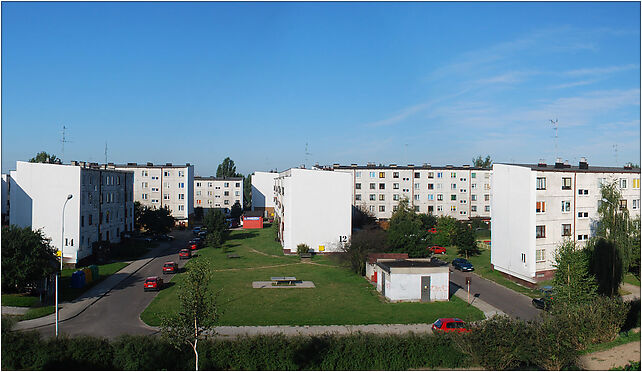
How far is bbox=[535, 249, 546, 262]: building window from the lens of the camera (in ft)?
117

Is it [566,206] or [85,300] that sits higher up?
[566,206]

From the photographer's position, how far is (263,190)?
103 metres

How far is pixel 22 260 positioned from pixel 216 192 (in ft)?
225

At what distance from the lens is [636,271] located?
1531 inches

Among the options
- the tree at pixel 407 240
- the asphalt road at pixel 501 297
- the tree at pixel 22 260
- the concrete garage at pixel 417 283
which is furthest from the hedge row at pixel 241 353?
the tree at pixel 407 240

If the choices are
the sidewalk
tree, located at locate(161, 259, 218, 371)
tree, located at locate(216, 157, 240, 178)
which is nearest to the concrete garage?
tree, located at locate(161, 259, 218, 371)

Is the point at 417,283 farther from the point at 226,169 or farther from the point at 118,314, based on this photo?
the point at 226,169

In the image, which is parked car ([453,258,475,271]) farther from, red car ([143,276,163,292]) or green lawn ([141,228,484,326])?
red car ([143,276,163,292])

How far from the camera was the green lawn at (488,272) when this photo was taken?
33525 millimetres

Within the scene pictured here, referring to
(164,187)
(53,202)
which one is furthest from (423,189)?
(53,202)

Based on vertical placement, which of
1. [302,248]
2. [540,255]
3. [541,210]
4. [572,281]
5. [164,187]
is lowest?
[302,248]

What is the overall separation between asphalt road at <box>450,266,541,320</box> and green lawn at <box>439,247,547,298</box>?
2.19 feet

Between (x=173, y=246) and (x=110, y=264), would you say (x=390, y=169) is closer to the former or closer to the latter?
(x=173, y=246)

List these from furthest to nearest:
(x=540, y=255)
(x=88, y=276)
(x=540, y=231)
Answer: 1. (x=540, y=231)
2. (x=540, y=255)
3. (x=88, y=276)
